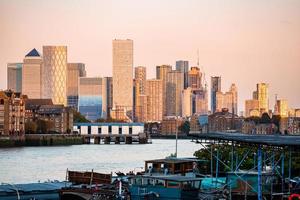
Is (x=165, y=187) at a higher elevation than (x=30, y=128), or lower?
lower

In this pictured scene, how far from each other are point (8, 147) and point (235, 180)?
125943 mm

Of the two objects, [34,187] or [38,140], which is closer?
[34,187]

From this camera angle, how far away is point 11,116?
187250mm

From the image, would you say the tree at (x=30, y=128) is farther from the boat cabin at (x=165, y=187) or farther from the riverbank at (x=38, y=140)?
the boat cabin at (x=165, y=187)

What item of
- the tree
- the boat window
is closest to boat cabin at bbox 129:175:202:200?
the boat window

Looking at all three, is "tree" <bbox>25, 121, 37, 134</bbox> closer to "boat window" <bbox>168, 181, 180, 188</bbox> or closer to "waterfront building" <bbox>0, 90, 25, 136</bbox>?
"waterfront building" <bbox>0, 90, 25, 136</bbox>

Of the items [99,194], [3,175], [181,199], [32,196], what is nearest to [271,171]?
[181,199]

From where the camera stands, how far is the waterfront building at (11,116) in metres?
184

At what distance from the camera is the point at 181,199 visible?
148 ft

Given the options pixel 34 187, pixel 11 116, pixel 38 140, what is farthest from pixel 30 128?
pixel 34 187

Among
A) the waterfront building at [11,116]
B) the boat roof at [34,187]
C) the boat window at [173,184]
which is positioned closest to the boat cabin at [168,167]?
the boat window at [173,184]

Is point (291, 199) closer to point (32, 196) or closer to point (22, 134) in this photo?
point (32, 196)

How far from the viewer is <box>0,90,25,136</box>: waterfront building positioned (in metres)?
184

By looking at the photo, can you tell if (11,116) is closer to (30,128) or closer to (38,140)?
(38,140)
